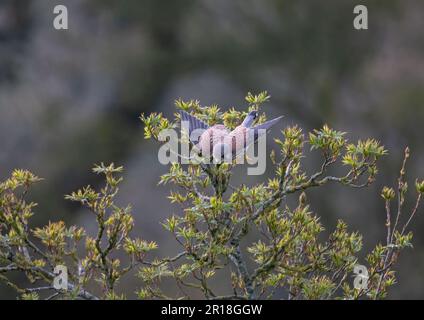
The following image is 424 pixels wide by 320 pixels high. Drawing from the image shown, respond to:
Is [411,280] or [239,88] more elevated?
[239,88]

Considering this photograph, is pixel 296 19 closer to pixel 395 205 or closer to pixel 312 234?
pixel 395 205

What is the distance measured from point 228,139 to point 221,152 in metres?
0.04

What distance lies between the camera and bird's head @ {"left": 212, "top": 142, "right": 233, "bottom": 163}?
1.61 meters

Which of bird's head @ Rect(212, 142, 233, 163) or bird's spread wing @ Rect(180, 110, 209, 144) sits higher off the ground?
bird's spread wing @ Rect(180, 110, 209, 144)

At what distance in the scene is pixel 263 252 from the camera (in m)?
1.73

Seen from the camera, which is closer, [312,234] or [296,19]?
[312,234]

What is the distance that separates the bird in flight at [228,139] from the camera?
1.62 meters

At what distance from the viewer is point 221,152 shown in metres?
1.61

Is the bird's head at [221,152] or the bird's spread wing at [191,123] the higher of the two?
the bird's spread wing at [191,123]

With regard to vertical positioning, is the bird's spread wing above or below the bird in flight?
above

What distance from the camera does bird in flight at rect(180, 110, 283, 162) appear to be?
5.31 feet

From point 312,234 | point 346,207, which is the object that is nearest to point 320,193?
point 346,207

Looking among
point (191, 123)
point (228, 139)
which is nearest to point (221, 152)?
point (228, 139)

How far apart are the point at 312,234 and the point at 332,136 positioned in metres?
0.27
